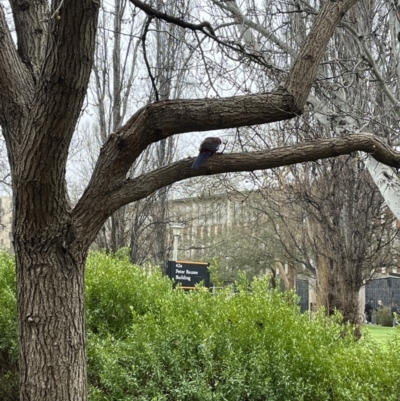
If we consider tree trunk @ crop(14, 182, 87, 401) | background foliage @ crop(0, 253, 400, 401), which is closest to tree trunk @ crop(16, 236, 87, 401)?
tree trunk @ crop(14, 182, 87, 401)

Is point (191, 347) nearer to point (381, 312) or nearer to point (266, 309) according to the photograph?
point (266, 309)

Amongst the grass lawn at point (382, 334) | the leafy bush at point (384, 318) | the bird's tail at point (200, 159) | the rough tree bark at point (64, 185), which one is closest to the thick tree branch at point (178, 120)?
the rough tree bark at point (64, 185)

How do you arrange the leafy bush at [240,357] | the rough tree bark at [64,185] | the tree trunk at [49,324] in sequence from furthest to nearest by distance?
the leafy bush at [240,357] → the tree trunk at [49,324] → the rough tree bark at [64,185]

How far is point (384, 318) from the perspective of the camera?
29.7m

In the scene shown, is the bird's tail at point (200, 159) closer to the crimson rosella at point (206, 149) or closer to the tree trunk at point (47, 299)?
the crimson rosella at point (206, 149)

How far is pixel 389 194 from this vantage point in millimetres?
6172

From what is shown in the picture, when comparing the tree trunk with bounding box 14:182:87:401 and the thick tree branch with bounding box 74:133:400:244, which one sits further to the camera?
the thick tree branch with bounding box 74:133:400:244

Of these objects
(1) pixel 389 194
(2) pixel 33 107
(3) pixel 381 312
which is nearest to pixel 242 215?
(3) pixel 381 312

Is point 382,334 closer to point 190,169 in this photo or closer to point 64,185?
point 190,169

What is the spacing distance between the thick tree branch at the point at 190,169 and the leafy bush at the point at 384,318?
28.4 m

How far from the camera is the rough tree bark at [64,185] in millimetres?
2955

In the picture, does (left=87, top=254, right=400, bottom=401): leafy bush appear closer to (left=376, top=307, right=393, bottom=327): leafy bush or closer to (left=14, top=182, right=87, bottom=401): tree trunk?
(left=14, top=182, right=87, bottom=401): tree trunk

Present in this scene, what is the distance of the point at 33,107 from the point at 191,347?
213 cm

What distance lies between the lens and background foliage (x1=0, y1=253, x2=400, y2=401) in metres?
3.63
